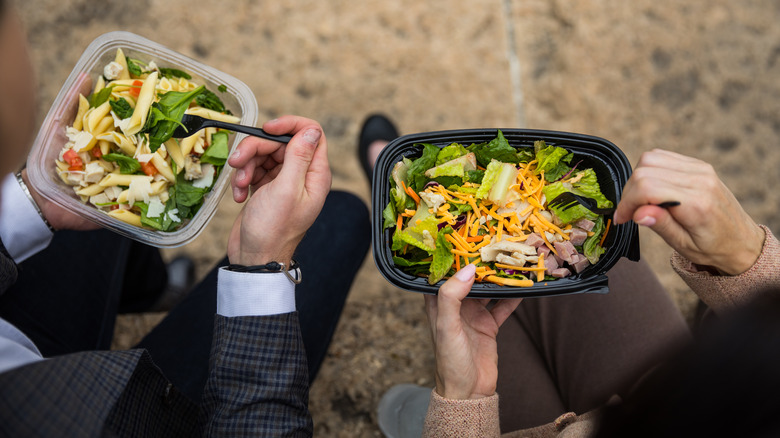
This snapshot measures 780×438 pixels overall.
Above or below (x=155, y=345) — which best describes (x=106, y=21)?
above

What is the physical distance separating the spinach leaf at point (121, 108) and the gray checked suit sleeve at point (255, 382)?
65 centimetres

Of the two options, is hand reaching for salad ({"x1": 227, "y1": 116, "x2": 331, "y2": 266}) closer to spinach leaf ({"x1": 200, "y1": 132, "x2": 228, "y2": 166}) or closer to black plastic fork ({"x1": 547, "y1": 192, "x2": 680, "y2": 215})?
spinach leaf ({"x1": 200, "y1": 132, "x2": 228, "y2": 166})

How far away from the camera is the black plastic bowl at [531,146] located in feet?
3.91

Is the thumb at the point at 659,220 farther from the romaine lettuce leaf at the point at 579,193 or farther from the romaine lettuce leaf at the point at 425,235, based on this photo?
the romaine lettuce leaf at the point at 425,235

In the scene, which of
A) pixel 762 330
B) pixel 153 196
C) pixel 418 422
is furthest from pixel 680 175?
pixel 153 196

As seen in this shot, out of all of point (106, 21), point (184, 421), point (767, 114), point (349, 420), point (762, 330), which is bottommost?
point (349, 420)

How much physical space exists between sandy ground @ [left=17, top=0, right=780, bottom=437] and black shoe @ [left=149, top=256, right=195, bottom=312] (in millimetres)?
784

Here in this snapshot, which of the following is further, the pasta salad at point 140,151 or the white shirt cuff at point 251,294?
the pasta salad at point 140,151

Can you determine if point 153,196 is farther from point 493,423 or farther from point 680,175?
point 680,175

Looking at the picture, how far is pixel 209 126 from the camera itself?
A: 135 centimetres

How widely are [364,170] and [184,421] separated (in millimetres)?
1371

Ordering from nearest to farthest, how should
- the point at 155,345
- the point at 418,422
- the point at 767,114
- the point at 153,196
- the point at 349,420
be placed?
the point at 153,196
the point at 155,345
the point at 418,422
the point at 349,420
the point at 767,114

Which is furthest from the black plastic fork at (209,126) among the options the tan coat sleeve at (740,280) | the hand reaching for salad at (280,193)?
the tan coat sleeve at (740,280)

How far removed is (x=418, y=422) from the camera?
180 cm
